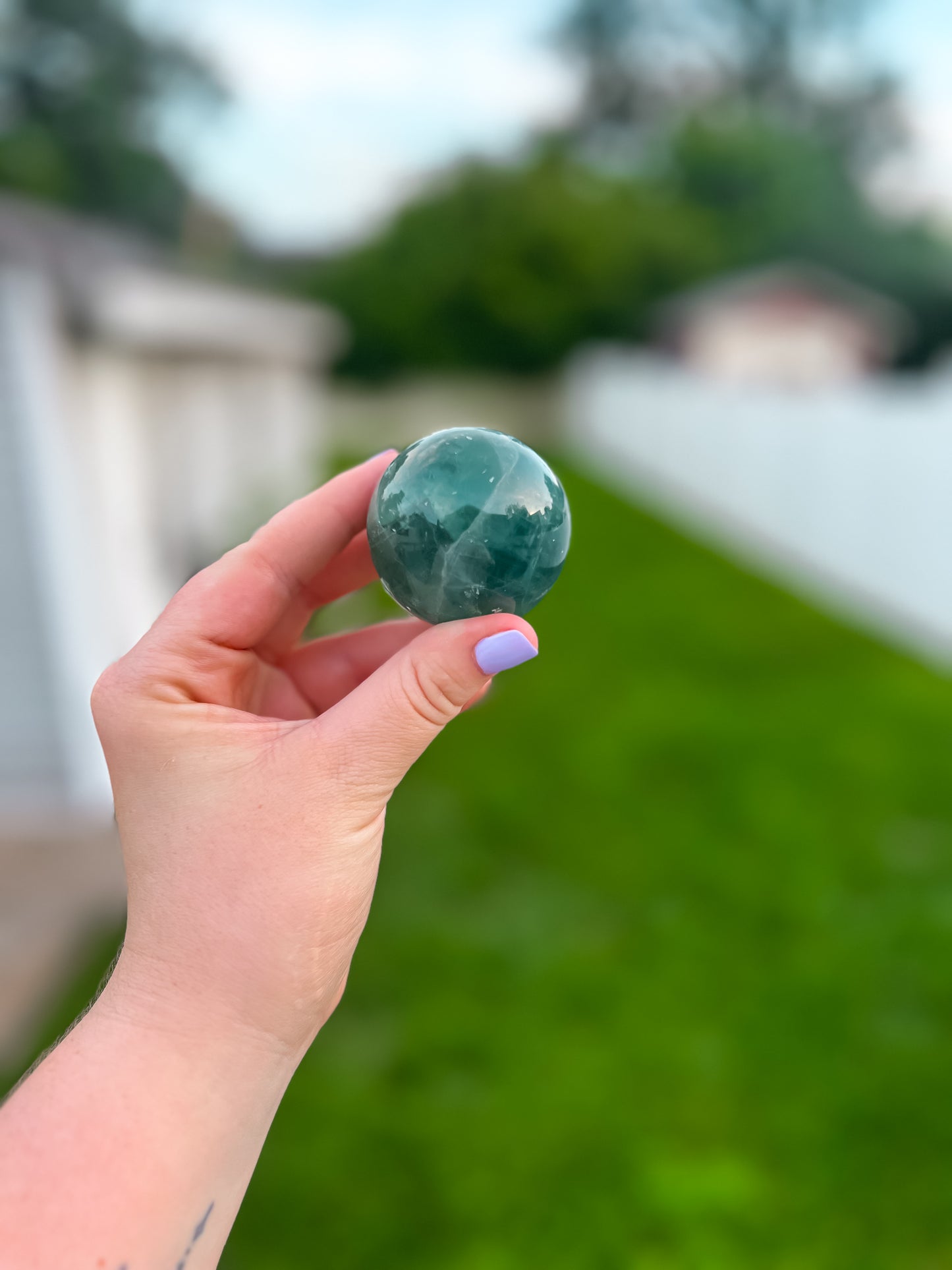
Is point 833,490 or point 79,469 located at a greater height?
point 79,469

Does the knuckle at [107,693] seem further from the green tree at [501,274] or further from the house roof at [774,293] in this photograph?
the house roof at [774,293]

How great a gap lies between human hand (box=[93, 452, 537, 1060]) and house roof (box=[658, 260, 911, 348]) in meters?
24.0

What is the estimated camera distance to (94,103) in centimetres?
2033

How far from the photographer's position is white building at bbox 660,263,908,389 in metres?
23.3

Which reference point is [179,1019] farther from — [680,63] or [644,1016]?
[680,63]

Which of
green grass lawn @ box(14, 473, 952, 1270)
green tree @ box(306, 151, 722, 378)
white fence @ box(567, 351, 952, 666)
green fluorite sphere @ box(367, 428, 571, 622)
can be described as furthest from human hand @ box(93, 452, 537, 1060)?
green tree @ box(306, 151, 722, 378)

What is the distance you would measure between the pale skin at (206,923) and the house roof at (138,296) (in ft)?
11.2

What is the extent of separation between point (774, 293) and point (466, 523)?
24395 mm

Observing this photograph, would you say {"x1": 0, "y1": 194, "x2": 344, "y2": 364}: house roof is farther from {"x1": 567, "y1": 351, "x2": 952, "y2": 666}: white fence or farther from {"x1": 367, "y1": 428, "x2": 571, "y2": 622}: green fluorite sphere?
{"x1": 567, "y1": 351, "x2": 952, "y2": 666}: white fence

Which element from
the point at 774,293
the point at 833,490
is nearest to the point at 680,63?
the point at 774,293

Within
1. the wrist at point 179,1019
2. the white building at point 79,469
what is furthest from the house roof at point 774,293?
the wrist at point 179,1019

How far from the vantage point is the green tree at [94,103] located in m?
19.4

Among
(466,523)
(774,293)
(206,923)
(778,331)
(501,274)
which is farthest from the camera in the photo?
(778,331)

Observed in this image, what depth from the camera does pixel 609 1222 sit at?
2512 millimetres
